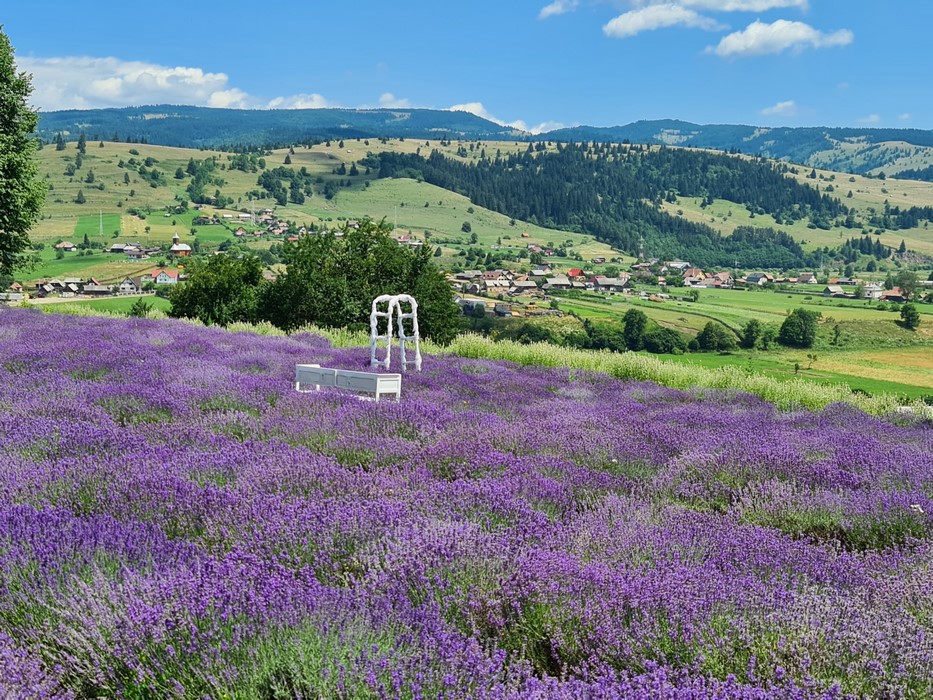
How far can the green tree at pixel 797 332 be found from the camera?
246 feet

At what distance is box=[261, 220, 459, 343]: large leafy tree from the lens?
22656 mm

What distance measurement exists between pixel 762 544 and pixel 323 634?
2.30 meters

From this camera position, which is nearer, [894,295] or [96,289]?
[96,289]

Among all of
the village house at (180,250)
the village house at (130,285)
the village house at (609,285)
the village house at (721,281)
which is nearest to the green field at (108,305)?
the village house at (130,285)

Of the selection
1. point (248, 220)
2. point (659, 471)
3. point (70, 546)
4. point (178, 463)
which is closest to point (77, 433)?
point (178, 463)

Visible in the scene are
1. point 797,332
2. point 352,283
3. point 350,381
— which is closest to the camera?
point 350,381

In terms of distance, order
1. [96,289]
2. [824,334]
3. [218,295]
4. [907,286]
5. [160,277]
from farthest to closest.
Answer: [907,286] → [160,277] → [96,289] → [824,334] → [218,295]

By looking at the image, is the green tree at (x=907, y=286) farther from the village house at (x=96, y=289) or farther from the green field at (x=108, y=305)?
the village house at (x=96, y=289)

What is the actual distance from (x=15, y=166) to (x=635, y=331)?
61.1 m

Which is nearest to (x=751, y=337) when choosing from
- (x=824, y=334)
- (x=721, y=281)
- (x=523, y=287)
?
(x=824, y=334)

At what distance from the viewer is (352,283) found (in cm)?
2353

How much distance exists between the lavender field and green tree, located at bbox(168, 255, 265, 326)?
1794cm

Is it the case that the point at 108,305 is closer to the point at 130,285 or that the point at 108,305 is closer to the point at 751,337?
the point at 751,337

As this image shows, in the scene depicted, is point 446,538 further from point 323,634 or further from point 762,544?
point 762,544
